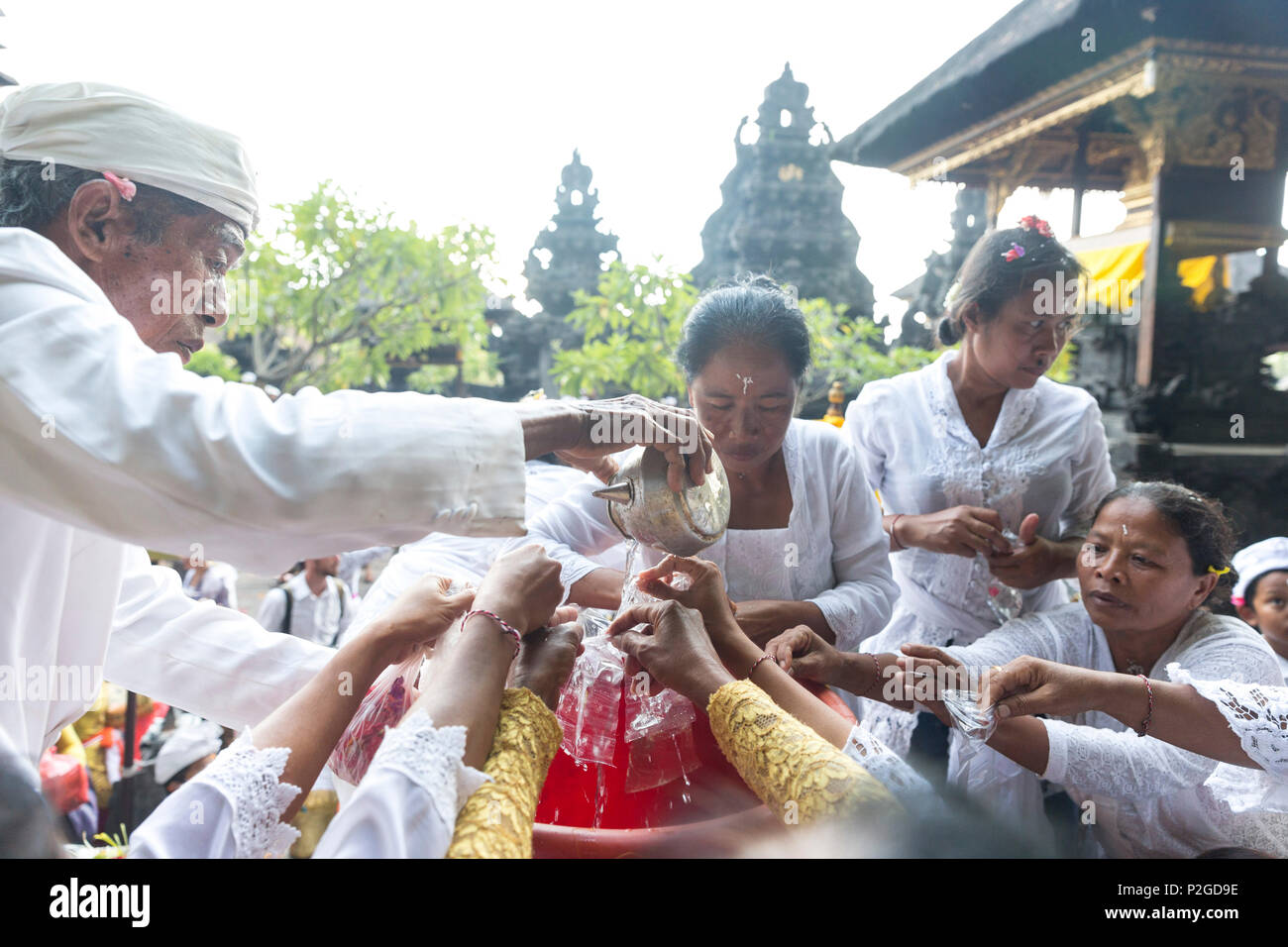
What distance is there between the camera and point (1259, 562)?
3.29 m

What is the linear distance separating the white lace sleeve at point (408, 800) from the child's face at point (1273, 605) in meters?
3.21

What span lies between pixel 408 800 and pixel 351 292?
14.0m

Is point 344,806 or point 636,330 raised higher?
point 636,330

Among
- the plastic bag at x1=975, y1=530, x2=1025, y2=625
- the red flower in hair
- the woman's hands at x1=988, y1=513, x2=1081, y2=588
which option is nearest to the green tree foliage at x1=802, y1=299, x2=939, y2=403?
the red flower in hair

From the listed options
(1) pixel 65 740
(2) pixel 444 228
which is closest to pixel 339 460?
(1) pixel 65 740

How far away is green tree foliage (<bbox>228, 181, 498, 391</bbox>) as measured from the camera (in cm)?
Result: 1331

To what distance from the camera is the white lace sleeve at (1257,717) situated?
1.72 meters

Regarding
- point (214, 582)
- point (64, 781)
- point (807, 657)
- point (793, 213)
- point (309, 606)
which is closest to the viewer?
point (807, 657)

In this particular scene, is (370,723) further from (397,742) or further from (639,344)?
(639,344)

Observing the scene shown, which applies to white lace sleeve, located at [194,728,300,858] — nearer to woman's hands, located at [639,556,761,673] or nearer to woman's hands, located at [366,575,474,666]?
woman's hands, located at [366,575,474,666]

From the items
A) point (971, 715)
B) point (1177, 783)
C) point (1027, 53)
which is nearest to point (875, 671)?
point (971, 715)

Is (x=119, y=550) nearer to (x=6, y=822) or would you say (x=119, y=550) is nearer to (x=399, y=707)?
(x=399, y=707)

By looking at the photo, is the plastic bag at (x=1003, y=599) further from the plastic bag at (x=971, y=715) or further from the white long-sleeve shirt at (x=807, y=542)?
the plastic bag at (x=971, y=715)
